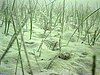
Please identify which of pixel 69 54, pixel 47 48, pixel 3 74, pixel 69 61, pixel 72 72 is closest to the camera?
pixel 3 74

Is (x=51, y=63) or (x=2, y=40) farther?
(x=2, y=40)

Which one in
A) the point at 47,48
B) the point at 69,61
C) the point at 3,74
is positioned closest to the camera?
the point at 3,74

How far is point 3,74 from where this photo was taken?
1.52m

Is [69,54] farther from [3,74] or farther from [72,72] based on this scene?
[3,74]

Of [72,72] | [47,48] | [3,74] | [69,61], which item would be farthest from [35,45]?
[3,74]

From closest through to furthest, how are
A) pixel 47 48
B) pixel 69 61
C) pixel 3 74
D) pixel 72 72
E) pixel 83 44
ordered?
pixel 3 74 → pixel 72 72 → pixel 69 61 → pixel 47 48 → pixel 83 44

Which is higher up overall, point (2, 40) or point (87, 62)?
point (2, 40)

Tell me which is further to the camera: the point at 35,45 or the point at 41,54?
the point at 35,45

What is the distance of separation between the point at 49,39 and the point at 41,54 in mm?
590

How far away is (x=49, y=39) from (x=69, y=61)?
691 millimetres

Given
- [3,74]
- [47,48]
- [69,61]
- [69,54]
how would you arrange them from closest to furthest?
[3,74]
[69,61]
[69,54]
[47,48]

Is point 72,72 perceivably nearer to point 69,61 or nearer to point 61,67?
point 61,67

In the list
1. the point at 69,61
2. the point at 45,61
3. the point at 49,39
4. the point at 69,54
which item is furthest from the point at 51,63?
the point at 49,39

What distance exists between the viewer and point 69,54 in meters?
2.15
